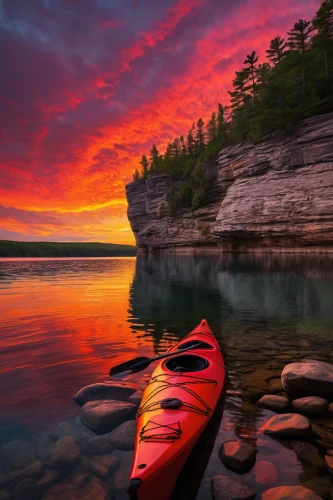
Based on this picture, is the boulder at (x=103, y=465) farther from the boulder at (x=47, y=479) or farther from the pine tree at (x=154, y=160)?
the pine tree at (x=154, y=160)

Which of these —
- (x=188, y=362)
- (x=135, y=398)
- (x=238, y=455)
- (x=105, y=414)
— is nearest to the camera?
(x=238, y=455)

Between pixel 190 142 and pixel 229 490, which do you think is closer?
pixel 229 490

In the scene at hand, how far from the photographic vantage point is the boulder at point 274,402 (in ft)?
15.8

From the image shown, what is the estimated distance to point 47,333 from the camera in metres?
10.4

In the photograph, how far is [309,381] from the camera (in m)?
4.97

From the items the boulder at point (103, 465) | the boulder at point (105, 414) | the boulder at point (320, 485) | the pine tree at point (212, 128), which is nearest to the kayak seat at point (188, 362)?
the boulder at point (105, 414)

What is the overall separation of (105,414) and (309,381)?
3.66 metres

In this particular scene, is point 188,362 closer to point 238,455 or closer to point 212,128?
point 238,455

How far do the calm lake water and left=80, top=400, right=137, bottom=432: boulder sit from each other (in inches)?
13.5

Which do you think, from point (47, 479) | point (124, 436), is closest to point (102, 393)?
point (124, 436)

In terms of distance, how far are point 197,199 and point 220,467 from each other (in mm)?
57612

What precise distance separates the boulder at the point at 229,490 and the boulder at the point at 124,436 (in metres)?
1.37

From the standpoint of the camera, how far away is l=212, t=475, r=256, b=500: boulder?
2.99 m

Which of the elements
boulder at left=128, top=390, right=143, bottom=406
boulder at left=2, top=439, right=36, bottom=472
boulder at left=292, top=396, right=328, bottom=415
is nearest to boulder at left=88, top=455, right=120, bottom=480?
boulder at left=2, top=439, right=36, bottom=472
